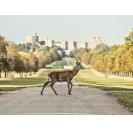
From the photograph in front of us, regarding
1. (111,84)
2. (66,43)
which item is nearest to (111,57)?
(111,84)

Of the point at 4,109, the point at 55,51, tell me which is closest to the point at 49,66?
the point at 55,51

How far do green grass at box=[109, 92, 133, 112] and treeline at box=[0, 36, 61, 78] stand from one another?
2576 millimetres

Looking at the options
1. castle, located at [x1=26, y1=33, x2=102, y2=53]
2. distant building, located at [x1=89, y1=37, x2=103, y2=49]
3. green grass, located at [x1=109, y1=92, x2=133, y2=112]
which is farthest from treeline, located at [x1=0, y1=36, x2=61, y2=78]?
green grass, located at [x1=109, y1=92, x2=133, y2=112]

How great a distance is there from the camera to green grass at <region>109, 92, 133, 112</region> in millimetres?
23422

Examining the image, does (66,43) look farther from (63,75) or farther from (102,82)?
(102,82)

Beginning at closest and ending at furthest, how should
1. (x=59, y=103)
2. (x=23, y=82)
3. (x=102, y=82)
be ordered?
(x=59, y=103) → (x=23, y=82) → (x=102, y=82)

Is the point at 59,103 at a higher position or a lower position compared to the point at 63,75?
lower

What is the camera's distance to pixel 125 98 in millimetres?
24984

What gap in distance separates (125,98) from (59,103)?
308 cm

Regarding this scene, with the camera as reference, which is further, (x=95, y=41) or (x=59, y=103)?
(x=95, y=41)

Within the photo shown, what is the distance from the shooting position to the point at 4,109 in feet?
73.8

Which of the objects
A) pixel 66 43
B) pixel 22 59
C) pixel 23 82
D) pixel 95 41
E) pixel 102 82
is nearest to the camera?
pixel 95 41

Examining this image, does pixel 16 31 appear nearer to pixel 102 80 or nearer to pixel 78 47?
pixel 78 47

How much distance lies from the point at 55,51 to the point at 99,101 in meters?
2.25
